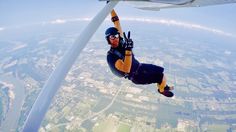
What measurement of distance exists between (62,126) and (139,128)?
39.0 feet

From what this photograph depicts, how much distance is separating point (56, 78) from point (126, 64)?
1.99 m

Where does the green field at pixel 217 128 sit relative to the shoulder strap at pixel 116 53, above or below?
below

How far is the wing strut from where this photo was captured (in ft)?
8.63

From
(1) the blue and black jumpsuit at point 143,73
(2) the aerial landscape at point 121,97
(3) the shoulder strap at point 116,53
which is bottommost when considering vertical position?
(2) the aerial landscape at point 121,97

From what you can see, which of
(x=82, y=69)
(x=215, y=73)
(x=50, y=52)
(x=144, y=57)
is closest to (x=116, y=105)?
(x=82, y=69)

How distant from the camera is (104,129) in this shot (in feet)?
135

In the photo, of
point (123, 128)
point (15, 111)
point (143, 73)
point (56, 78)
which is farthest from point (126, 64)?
point (15, 111)

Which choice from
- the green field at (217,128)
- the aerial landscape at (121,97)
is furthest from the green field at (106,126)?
the green field at (217,128)

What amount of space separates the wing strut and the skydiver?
64cm

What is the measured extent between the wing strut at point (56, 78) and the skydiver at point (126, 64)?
0.64 meters

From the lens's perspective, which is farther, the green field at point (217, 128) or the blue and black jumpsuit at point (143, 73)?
the green field at point (217, 128)

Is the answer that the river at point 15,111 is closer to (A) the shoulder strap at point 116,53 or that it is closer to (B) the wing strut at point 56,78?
(A) the shoulder strap at point 116,53

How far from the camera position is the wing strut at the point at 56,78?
8.63ft

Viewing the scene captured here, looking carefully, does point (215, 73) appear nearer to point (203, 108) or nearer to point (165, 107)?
point (203, 108)
